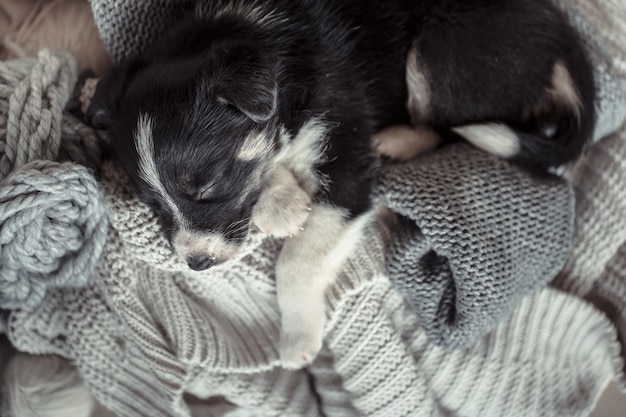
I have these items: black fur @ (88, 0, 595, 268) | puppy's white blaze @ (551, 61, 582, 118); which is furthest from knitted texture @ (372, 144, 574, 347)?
puppy's white blaze @ (551, 61, 582, 118)

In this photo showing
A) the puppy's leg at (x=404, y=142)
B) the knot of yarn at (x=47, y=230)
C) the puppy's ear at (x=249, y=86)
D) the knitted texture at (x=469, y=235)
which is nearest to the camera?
the puppy's ear at (x=249, y=86)

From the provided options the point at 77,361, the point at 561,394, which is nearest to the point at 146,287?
the point at 77,361

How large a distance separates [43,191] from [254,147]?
510 millimetres

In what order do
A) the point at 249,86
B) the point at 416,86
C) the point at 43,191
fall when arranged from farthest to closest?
1. the point at 416,86
2. the point at 43,191
3. the point at 249,86

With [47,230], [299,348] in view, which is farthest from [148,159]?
[299,348]

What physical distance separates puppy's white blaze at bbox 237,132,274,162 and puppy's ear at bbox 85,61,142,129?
327 mm

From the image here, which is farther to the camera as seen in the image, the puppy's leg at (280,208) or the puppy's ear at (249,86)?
the puppy's leg at (280,208)

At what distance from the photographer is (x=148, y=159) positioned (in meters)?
1.36

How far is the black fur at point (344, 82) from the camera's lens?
139cm

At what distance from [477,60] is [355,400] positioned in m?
1.05

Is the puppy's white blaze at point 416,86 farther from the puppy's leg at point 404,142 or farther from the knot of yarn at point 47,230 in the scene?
the knot of yarn at point 47,230

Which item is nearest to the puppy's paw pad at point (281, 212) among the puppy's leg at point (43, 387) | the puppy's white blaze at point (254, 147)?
the puppy's white blaze at point (254, 147)

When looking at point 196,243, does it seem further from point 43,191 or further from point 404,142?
point 404,142

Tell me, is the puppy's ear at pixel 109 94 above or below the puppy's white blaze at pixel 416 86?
below
